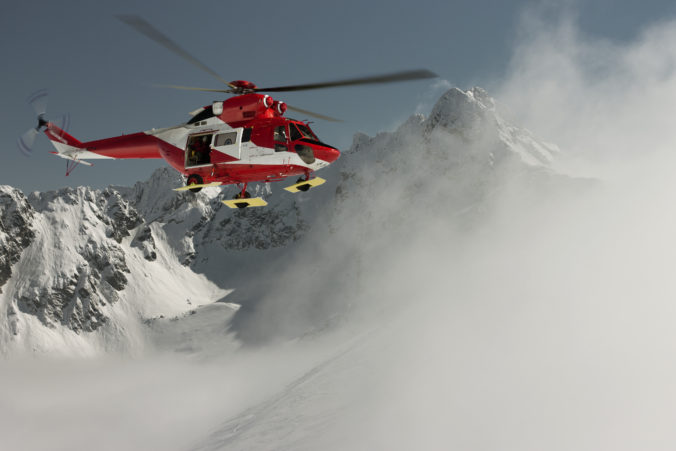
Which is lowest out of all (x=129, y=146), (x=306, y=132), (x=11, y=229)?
(x=11, y=229)

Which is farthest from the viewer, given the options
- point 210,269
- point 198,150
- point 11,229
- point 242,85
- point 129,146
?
point 210,269

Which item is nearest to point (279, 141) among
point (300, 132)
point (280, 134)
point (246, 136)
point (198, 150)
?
point (280, 134)

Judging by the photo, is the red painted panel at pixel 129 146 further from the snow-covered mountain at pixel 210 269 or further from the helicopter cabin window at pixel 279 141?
the snow-covered mountain at pixel 210 269

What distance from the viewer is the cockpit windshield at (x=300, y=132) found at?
21375mm

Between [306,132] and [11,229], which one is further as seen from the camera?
[11,229]

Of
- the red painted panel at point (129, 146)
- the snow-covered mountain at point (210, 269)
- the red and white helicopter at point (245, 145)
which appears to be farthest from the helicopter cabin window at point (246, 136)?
the snow-covered mountain at point (210, 269)

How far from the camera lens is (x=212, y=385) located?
424ft

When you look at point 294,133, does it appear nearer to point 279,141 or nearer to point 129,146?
point 279,141

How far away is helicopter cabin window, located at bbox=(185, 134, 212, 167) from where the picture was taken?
22.2 m

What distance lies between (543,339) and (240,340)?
142 metres

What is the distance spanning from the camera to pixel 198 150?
73.5 feet

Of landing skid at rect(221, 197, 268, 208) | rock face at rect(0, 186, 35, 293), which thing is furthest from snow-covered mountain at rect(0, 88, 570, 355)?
landing skid at rect(221, 197, 268, 208)

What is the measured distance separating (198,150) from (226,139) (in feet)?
5.26

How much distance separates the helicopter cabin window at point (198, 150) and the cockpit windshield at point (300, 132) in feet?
13.2
